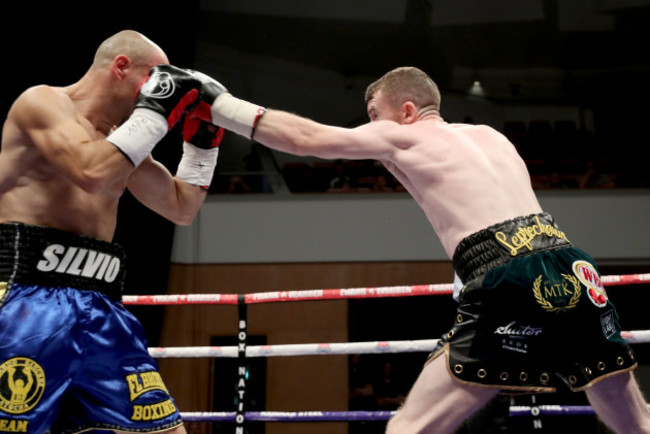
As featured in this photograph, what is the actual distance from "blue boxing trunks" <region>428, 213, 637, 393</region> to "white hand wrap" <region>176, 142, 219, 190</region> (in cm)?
98

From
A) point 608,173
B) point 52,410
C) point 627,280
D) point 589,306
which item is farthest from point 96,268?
point 608,173

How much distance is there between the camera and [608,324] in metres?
1.82

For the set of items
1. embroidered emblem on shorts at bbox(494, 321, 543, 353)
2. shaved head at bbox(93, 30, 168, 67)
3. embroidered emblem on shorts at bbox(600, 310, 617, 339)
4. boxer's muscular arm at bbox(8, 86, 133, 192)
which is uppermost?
shaved head at bbox(93, 30, 168, 67)

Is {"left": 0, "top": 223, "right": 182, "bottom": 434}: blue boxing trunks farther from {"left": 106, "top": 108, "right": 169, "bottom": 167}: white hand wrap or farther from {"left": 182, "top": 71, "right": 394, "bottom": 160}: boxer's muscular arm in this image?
{"left": 182, "top": 71, "right": 394, "bottom": 160}: boxer's muscular arm

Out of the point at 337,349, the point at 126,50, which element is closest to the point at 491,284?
the point at 126,50

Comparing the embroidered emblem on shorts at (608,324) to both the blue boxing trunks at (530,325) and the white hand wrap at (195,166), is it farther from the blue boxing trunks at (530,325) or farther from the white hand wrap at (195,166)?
the white hand wrap at (195,166)

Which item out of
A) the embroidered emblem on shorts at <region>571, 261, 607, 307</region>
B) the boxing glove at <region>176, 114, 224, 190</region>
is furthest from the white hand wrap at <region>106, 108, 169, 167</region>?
the embroidered emblem on shorts at <region>571, 261, 607, 307</region>

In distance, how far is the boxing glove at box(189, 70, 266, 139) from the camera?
6.74ft

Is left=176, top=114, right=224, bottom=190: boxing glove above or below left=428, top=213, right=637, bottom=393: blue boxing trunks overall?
above

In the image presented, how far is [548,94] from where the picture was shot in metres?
8.65

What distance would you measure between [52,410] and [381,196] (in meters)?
5.90

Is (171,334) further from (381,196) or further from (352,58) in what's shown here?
(352,58)

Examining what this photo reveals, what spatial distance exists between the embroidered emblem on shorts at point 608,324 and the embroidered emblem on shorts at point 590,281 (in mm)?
31

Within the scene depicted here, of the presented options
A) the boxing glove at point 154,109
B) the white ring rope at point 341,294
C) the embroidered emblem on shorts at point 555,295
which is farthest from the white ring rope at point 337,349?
the boxing glove at point 154,109
